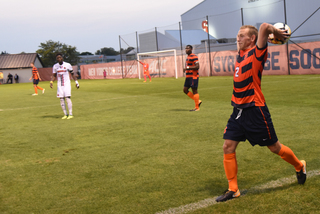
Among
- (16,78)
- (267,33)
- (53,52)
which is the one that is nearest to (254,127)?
(267,33)

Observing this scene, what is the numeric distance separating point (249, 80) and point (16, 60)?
64450mm

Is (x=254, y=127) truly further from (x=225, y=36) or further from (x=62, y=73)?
(x=225, y=36)

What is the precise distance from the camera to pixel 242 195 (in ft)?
11.7

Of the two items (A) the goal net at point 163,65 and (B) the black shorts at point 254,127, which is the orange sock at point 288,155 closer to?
(B) the black shorts at point 254,127

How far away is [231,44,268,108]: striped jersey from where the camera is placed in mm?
3463

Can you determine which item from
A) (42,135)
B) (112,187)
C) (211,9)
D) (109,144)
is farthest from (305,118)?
(211,9)

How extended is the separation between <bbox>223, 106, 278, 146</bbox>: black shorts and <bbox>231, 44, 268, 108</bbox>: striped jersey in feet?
0.26

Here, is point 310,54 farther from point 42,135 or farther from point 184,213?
point 184,213

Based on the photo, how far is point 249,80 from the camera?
3.52 metres

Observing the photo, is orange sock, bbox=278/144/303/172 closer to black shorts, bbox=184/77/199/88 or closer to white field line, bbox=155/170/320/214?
white field line, bbox=155/170/320/214

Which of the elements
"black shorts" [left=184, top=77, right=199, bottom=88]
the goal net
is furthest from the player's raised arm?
the goal net

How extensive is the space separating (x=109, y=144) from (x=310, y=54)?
66.4 ft

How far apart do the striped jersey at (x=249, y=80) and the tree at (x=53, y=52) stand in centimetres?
7457

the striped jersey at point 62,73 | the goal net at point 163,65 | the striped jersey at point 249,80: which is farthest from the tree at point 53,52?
the striped jersey at point 249,80
